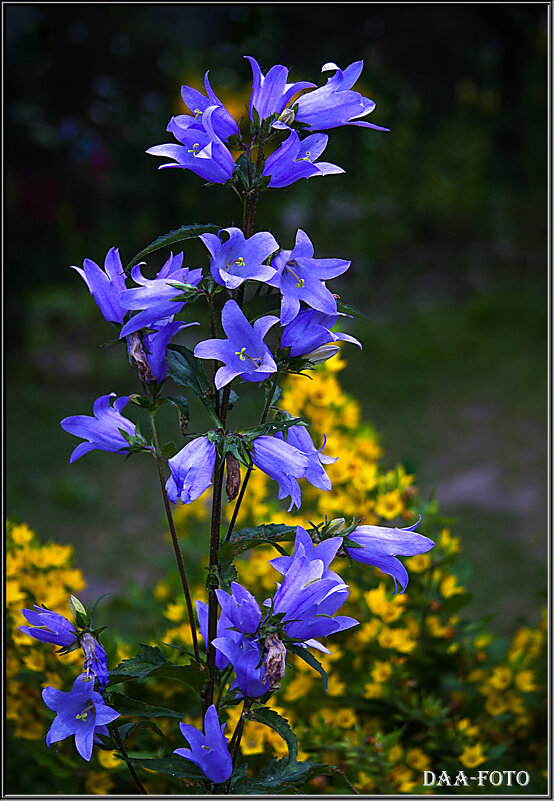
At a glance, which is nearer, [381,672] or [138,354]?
[138,354]

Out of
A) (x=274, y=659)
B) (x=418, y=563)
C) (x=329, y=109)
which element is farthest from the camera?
(x=418, y=563)

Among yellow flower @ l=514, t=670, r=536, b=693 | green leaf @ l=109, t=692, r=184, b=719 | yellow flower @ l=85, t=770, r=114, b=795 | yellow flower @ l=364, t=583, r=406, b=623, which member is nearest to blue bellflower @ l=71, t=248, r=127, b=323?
green leaf @ l=109, t=692, r=184, b=719

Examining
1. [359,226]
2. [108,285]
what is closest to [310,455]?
[108,285]

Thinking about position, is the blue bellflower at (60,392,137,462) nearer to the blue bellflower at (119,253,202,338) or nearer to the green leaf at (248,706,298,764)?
the blue bellflower at (119,253,202,338)

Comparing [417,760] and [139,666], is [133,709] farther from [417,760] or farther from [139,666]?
[417,760]

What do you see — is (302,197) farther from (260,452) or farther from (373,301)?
(260,452)

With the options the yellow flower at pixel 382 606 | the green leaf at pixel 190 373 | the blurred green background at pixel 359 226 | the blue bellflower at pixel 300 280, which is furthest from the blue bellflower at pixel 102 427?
the blurred green background at pixel 359 226

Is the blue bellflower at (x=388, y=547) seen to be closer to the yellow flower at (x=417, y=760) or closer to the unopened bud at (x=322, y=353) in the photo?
the unopened bud at (x=322, y=353)
